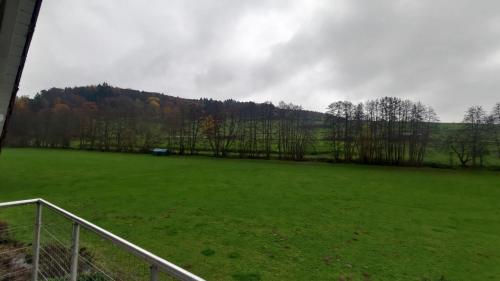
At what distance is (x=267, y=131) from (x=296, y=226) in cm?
4713

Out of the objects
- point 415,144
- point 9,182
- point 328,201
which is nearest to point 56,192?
point 9,182

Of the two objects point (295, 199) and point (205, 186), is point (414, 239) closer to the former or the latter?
point (295, 199)

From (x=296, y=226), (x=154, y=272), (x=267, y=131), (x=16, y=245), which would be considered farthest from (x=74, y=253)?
(x=267, y=131)

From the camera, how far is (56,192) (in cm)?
1529

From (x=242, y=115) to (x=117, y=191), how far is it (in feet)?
159

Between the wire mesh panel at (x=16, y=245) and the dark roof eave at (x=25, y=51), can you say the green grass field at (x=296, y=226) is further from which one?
the dark roof eave at (x=25, y=51)

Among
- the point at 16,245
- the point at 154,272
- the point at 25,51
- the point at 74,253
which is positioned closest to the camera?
the point at 154,272

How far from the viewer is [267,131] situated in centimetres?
5688

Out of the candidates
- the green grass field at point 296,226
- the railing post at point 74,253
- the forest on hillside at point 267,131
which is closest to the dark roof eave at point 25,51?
the railing post at point 74,253

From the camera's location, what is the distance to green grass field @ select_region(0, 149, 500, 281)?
22.7 feet

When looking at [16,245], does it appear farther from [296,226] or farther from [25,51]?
[296,226]

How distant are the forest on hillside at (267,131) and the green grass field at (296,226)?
2706cm

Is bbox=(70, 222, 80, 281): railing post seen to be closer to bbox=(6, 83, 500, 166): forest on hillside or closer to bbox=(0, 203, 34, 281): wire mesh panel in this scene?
bbox=(0, 203, 34, 281): wire mesh panel

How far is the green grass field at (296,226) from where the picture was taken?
6.91 meters
